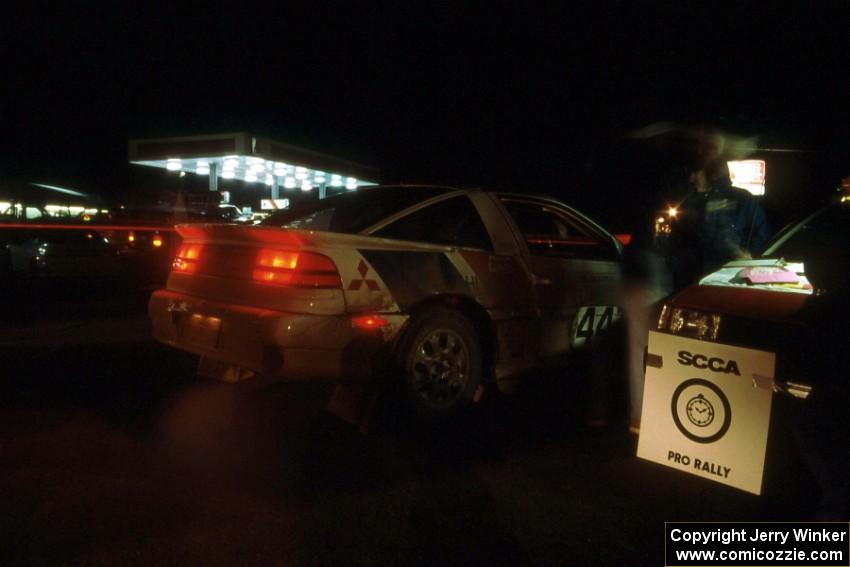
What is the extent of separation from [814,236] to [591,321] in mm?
2096

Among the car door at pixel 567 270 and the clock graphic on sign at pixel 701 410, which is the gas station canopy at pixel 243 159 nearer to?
the car door at pixel 567 270

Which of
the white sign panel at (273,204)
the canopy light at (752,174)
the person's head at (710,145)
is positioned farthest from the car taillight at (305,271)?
the canopy light at (752,174)

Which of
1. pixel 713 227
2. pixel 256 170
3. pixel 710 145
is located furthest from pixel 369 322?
pixel 256 170

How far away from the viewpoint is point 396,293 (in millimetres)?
3926

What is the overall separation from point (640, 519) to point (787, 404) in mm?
832

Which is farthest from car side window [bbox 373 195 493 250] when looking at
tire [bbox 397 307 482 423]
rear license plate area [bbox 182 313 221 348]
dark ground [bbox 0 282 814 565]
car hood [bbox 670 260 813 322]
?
car hood [bbox 670 260 813 322]

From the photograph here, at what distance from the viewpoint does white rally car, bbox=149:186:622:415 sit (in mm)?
3682

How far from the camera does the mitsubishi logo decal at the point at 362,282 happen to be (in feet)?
12.3

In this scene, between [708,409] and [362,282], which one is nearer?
[708,409]

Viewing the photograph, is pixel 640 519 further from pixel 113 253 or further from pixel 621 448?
pixel 113 253

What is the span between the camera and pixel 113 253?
12805mm

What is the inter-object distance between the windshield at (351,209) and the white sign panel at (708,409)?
191 centimetres

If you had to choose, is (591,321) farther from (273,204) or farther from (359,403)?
(273,204)

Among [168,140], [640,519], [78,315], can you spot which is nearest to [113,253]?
[78,315]
